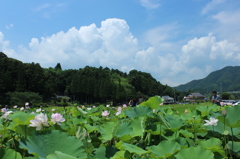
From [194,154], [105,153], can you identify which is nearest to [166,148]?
[194,154]

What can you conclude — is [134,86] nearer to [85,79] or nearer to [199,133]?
[85,79]

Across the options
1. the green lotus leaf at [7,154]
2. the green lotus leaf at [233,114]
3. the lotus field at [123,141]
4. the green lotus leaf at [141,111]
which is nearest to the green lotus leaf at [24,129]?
the lotus field at [123,141]

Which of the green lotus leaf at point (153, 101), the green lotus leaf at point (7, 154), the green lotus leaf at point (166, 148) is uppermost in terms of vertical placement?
the green lotus leaf at point (153, 101)

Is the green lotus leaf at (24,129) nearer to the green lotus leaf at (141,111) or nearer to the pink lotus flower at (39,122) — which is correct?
the pink lotus flower at (39,122)

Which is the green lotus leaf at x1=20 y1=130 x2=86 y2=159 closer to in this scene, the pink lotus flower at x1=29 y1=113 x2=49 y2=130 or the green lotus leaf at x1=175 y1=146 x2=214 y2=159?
the pink lotus flower at x1=29 y1=113 x2=49 y2=130

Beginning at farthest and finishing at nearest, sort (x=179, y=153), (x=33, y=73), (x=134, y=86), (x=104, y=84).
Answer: (x=134, y=86)
(x=104, y=84)
(x=33, y=73)
(x=179, y=153)

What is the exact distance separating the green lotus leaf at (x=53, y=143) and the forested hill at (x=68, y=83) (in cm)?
3942

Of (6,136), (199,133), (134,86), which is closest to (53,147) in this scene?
(6,136)

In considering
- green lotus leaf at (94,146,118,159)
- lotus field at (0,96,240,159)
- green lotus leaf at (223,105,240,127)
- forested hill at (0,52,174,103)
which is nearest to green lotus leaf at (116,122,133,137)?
lotus field at (0,96,240,159)

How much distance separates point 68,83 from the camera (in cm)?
6362

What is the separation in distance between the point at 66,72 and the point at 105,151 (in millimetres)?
67260

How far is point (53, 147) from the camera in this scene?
859 millimetres

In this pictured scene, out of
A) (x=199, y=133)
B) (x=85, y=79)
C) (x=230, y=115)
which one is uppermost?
(x=85, y=79)

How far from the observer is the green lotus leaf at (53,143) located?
0.85 m
